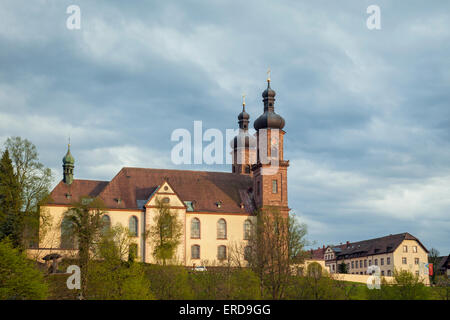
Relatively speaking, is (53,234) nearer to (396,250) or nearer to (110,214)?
(110,214)

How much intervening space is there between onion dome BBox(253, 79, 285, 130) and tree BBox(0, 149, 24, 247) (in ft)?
105

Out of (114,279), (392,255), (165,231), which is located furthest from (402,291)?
(392,255)

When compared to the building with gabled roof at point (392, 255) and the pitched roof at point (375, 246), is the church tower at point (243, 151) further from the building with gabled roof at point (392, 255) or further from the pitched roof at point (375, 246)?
the pitched roof at point (375, 246)

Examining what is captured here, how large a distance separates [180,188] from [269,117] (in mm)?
14819

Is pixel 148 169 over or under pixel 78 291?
over

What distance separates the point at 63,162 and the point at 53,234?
1325 cm

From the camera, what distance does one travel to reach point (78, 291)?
51.5m

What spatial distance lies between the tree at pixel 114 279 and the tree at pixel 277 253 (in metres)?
9.65

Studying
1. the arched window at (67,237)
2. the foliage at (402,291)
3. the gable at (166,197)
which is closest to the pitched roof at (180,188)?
the gable at (166,197)

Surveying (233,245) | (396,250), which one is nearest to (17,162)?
(233,245)

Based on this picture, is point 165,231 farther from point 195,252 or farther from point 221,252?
point 221,252

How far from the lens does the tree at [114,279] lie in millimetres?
43375

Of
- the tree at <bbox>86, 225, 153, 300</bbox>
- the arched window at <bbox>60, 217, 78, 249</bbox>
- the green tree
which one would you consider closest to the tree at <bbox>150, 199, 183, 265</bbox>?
the arched window at <bbox>60, 217, 78, 249</bbox>

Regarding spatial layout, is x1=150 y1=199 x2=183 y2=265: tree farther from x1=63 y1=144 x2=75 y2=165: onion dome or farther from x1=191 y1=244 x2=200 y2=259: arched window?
x1=63 y1=144 x2=75 y2=165: onion dome
